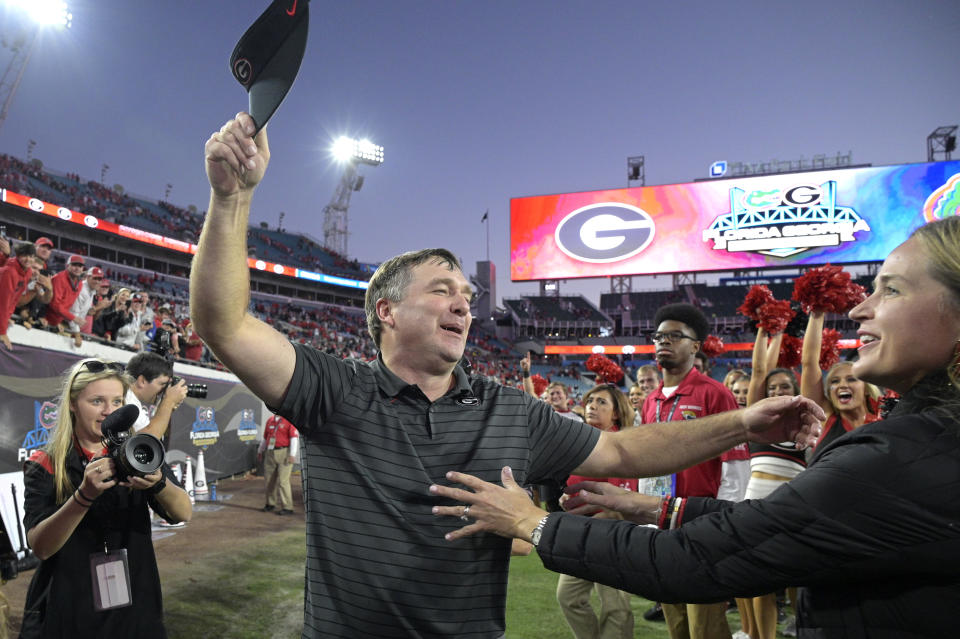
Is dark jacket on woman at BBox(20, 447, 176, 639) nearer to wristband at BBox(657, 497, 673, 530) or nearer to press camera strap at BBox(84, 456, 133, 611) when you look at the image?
press camera strap at BBox(84, 456, 133, 611)

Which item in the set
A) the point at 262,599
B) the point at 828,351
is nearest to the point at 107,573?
the point at 262,599

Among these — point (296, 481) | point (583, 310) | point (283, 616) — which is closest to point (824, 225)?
point (583, 310)

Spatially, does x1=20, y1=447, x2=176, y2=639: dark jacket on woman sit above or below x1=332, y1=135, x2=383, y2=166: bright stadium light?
below

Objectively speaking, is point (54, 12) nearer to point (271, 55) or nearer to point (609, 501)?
point (271, 55)

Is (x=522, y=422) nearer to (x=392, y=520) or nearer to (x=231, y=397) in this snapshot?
(x=392, y=520)

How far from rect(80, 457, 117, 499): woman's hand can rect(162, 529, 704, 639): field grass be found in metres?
3.18

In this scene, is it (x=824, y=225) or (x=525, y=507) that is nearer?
(x=525, y=507)

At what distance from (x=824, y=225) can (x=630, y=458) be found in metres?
30.6

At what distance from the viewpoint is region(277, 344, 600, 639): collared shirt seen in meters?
1.82

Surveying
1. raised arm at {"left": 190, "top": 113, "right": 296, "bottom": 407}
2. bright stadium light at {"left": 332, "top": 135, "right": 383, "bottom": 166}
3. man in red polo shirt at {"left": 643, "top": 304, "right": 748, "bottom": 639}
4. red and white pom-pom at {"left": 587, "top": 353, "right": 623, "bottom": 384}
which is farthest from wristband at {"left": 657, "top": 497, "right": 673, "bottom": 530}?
bright stadium light at {"left": 332, "top": 135, "right": 383, "bottom": 166}

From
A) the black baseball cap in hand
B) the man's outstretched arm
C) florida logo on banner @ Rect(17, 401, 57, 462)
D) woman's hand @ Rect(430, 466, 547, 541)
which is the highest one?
the black baseball cap in hand

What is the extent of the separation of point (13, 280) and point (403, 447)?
8.07 m

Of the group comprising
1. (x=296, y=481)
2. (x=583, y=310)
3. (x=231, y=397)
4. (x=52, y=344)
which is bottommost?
(x=296, y=481)

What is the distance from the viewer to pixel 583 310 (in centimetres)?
4675
